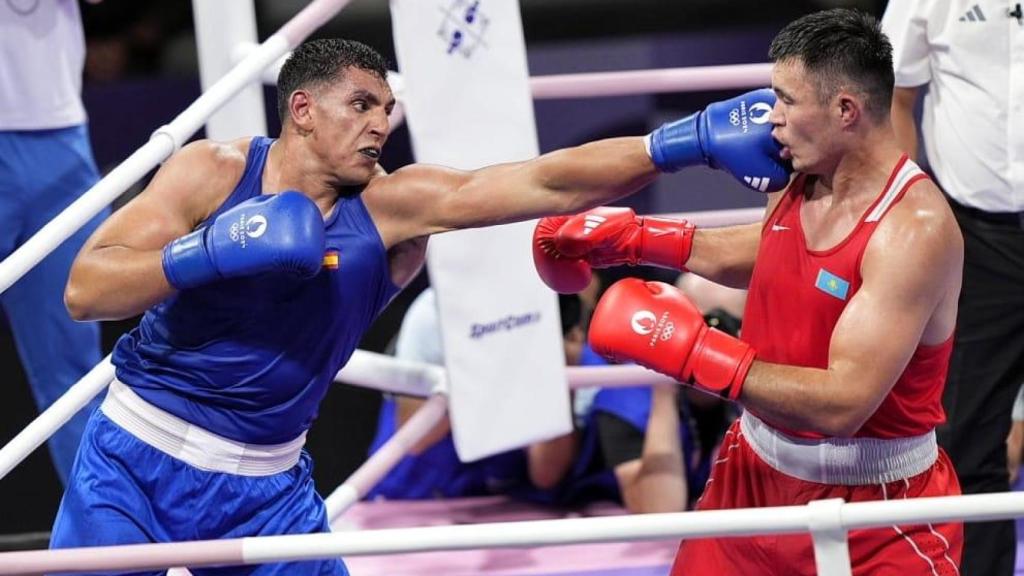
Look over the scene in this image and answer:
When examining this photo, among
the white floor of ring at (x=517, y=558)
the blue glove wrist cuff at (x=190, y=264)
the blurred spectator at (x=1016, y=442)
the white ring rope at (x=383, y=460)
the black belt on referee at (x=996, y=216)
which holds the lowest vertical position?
the blurred spectator at (x=1016, y=442)

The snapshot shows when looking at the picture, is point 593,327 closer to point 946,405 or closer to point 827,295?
point 827,295

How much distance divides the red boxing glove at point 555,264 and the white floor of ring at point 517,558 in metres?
0.89

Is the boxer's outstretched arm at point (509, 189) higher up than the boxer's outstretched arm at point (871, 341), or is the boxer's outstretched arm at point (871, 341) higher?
the boxer's outstretched arm at point (509, 189)

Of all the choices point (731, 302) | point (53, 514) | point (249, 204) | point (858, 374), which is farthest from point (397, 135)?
point (858, 374)

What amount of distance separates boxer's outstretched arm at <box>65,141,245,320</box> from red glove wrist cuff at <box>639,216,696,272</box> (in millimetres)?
676

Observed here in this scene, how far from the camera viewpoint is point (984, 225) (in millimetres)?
2945

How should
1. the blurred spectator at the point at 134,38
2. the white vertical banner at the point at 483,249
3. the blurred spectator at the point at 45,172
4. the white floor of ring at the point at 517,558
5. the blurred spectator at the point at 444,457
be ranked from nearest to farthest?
the white vertical banner at the point at 483,249 → the blurred spectator at the point at 45,172 → the white floor of ring at the point at 517,558 → the blurred spectator at the point at 444,457 → the blurred spectator at the point at 134,38

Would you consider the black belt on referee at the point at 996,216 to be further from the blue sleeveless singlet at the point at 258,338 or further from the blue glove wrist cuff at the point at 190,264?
the blue glove wrist cuff at the point at 190,264

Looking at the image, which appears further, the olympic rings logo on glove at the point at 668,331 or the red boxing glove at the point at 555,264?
the red boxing glove at the point at 555,264

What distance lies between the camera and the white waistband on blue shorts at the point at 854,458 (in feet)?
7.70

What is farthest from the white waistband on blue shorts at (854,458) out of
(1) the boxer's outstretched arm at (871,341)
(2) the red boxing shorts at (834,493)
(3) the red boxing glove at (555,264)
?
(3) the red boxing glove at (555,264)

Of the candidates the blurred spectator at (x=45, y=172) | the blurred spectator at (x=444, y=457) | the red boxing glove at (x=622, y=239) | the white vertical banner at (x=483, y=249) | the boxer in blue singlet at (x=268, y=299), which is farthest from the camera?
the blurred spectator at (x=444, y=457)

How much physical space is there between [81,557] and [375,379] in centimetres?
139

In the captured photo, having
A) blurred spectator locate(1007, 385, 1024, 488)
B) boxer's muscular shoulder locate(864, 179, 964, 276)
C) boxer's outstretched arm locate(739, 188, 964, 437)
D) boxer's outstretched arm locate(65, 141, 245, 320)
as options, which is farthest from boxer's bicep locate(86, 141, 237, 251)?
blurred spectator locate(1007, 385, 1024, 488)
